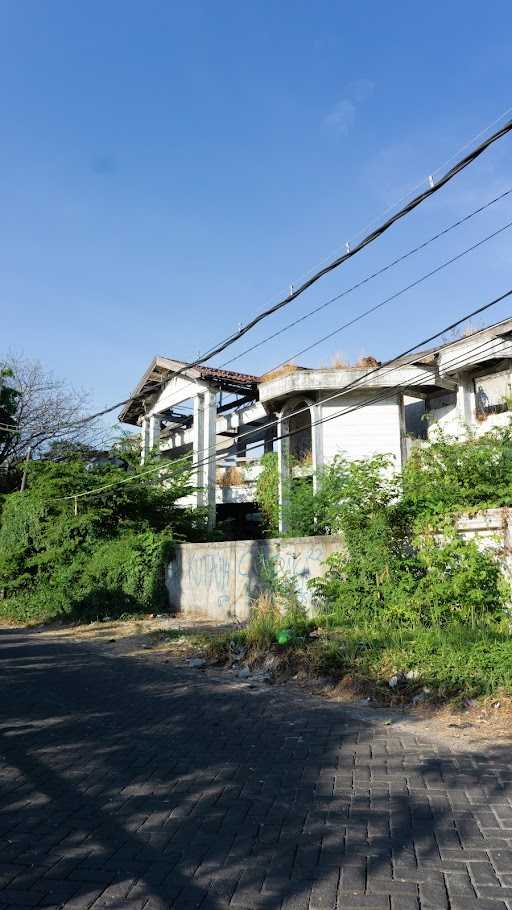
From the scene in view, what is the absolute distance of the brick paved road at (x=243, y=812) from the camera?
3285 mm

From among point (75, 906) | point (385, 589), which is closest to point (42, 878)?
point (75, 906)

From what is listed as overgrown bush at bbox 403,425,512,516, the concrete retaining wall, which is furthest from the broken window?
the concrete retaining wall

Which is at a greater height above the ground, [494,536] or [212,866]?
[494,536]

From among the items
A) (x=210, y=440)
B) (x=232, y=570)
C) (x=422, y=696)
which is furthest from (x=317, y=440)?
(x=422, y=696)

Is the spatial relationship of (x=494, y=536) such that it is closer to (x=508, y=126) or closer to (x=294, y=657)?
(x=294, y=657)

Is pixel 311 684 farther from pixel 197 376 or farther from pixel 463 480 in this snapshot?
pixel 197 376

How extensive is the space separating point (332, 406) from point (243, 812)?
1490 centimetres

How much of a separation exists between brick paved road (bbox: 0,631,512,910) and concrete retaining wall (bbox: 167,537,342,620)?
4693mm

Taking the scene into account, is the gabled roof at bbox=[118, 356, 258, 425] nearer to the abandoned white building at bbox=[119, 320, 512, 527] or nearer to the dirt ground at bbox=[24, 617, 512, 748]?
the abandoned white building at bbox=[119, 320, 512, 527]

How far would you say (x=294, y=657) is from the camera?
29.8 ft

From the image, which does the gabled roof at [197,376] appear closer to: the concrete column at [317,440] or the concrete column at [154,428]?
the concrete column at [154,428]

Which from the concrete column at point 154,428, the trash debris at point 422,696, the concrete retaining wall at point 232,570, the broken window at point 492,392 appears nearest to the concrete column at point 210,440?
the concrete column at point 154,428

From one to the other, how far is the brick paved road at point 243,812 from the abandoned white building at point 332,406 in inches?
269

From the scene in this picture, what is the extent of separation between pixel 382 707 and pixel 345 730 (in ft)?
3.52
